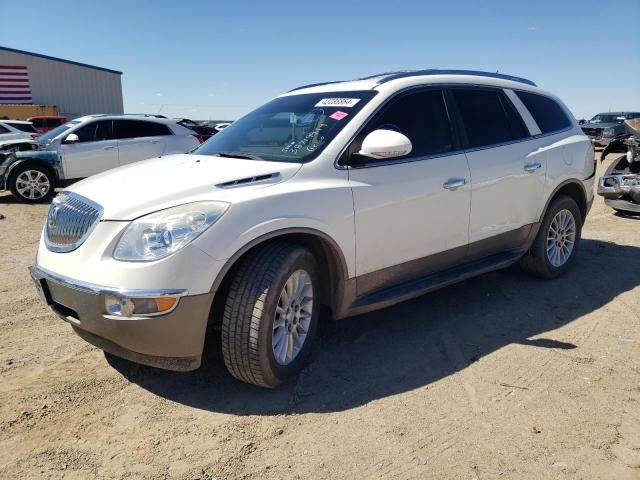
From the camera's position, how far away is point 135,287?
2590 mm

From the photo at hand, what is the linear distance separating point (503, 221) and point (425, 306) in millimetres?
986

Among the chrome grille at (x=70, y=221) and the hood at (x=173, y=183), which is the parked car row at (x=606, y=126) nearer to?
the hood at (x=173, y=183)

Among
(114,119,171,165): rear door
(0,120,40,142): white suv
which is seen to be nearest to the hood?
(114,119,171,165): rear door

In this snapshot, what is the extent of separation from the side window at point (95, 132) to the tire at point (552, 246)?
30.0 ft

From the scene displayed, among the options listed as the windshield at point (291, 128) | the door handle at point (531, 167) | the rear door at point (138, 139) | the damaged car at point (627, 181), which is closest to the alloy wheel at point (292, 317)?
the windshield at point (291, 128)

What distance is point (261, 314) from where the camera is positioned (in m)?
2.81

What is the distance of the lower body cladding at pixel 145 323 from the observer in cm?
263

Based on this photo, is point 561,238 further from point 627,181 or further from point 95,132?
point 95,132

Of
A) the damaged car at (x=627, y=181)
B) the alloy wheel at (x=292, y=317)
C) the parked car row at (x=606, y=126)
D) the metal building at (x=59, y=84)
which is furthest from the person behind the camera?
the metal building at (x=59, y=84)

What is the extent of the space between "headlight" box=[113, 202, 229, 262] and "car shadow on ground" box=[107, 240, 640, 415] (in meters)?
0.96

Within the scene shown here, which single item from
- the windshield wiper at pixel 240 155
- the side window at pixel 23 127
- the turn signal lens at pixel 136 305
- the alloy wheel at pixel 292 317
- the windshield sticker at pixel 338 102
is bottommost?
the alloy wheel at pixel 292 317

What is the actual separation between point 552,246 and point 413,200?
2.26m

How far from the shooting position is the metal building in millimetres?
33375

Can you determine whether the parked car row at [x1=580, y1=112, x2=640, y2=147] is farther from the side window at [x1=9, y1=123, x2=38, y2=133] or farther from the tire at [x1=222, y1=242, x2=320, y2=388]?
the tire at [x1=222, y1=242, x2=320, y2=388]
